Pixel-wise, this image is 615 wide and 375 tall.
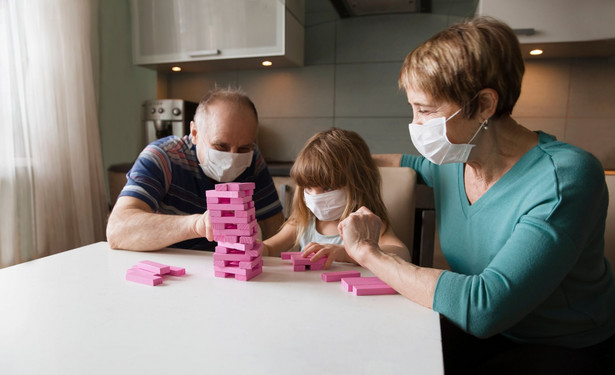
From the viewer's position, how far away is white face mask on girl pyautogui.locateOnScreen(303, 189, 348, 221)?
1.34 meters

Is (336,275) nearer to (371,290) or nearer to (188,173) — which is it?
(371,290)

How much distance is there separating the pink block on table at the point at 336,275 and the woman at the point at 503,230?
0.06 meters

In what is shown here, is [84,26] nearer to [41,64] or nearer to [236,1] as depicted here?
[41,64]

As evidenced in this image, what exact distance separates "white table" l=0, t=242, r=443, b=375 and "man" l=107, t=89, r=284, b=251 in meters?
0.21

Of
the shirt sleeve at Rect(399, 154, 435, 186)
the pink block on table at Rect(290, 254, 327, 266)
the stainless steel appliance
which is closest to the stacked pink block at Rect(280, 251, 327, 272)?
the pink block on table at Rect(290, 254, 327, 266)

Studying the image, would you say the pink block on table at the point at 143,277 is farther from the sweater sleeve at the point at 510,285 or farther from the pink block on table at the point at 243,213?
the sweater sleeve at the point at 510,285

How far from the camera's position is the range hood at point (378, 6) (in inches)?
100.0

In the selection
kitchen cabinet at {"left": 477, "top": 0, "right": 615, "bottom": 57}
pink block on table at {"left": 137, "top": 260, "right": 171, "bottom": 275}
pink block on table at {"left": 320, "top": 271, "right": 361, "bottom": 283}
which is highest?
kitchen cabinet at {"left": 477, "top": 0, "right": 615, "bottom": 57}

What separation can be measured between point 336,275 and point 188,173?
844 mm

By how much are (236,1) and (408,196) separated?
200 centimetres

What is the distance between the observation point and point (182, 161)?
153 cm

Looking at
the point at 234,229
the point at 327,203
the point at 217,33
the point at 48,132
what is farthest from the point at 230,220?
the point at 217,33

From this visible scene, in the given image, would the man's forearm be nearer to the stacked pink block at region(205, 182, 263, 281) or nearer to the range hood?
the stacked pink block at region(205, 182, 263, 281)

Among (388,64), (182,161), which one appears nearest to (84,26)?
(182,161)
